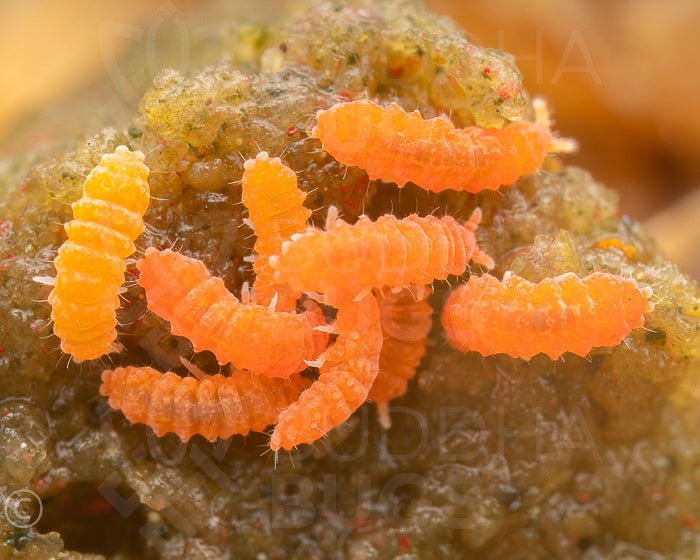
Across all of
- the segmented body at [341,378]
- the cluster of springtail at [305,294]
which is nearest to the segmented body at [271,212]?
the cluster of springtail at [305,294]

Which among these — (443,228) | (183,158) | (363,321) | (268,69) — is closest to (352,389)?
(363,321)

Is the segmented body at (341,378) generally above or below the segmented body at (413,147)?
below

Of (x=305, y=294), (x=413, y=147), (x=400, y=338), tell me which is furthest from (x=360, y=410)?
(x=413, y=147)

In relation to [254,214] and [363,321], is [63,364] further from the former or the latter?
[363,321]

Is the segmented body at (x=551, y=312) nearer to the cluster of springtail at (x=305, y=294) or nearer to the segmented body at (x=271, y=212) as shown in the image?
the cluster of springtail at (x=305, y=294)

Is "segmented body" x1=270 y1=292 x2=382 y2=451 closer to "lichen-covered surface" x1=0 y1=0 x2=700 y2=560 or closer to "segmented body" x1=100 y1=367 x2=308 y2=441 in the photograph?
"segmented body" x1=100 y1=367 x2=308 y2=441

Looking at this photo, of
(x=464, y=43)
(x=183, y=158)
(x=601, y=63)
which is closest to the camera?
(x=183, y=158)

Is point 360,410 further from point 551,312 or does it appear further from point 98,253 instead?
point 98,253
